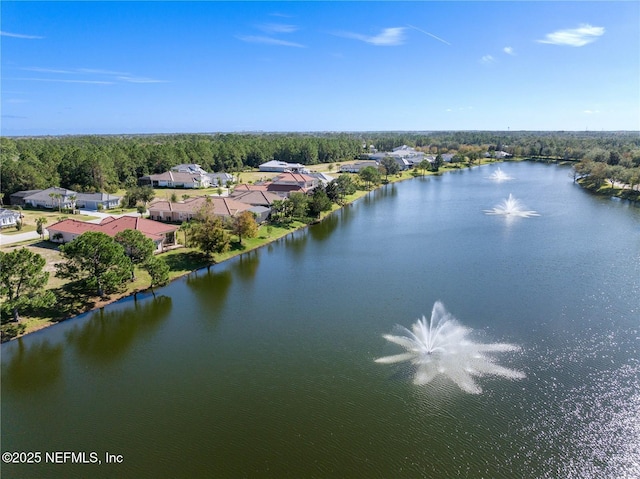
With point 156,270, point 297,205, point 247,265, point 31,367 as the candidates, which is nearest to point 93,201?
point 297,205

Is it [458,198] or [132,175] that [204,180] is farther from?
[458,198]

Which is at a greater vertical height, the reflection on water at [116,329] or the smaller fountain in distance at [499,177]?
the smaller fountain in distance at [499,177]

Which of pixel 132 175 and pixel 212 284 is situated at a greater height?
pixel 132 175

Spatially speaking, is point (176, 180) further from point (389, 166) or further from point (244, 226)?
point (389, 166)

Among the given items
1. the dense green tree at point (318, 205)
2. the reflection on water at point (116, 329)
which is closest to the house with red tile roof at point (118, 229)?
the reflection on water at point (116, 329)

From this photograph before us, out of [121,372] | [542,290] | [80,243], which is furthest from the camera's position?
[542,290]

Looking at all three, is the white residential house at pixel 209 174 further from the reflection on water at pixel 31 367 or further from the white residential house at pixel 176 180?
the reflection on water at pixel 31 367

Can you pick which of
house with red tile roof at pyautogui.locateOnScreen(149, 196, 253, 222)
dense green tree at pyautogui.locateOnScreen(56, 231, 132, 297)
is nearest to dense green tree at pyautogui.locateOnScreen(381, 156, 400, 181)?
house with red tile roof at pyautogui.locateOnScreen(149, 196, 253, 222)

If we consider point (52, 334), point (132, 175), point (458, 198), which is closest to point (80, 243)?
point (52, 334)
